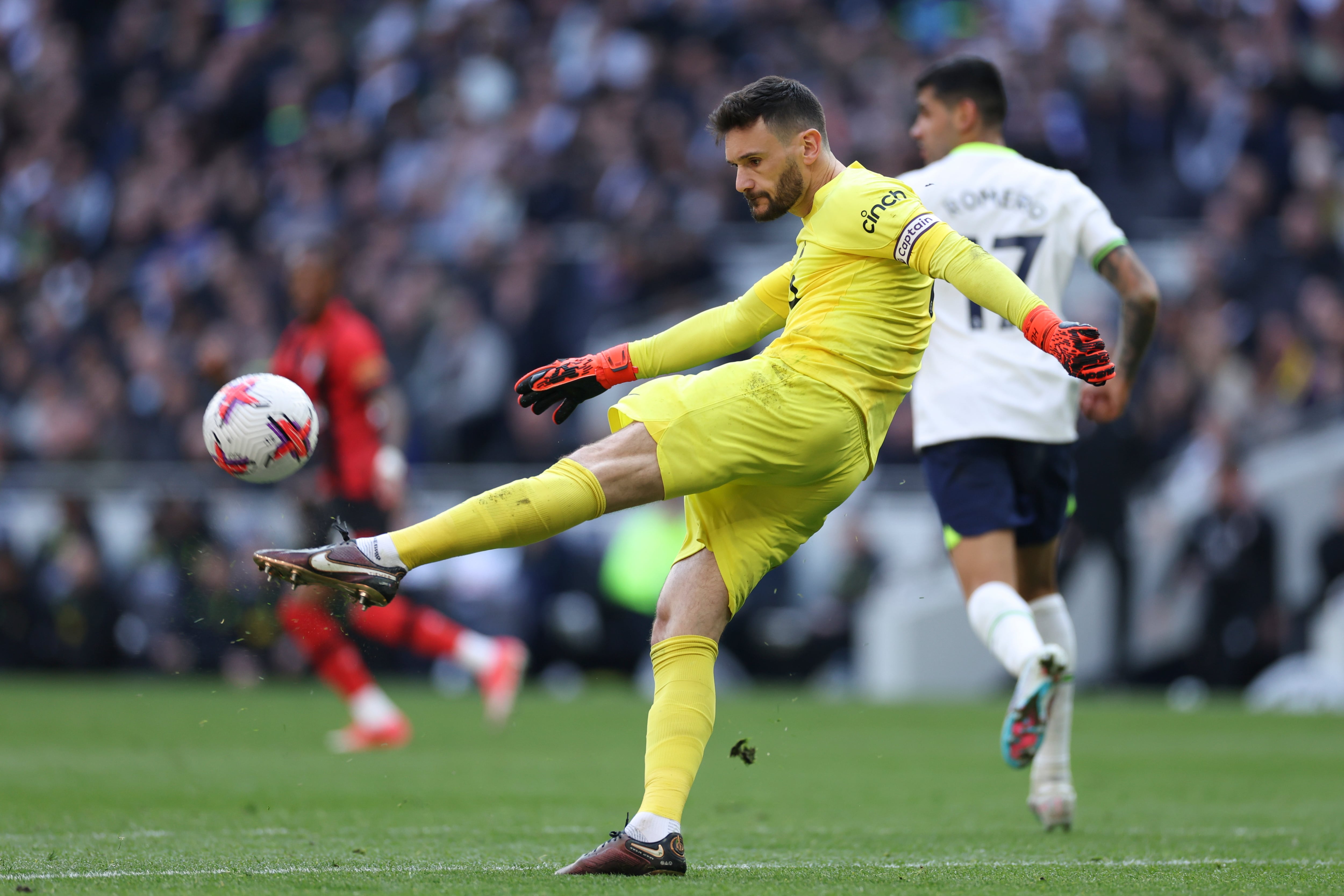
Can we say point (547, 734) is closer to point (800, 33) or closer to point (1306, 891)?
point (1306, 891)

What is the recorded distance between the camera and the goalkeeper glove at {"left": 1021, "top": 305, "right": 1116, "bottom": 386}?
3621mm

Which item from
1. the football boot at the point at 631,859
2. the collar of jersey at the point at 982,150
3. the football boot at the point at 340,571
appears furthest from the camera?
the collar of jersey at the point at 982,150

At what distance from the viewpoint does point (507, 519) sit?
3805 mm

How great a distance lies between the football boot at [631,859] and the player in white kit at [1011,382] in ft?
5.52

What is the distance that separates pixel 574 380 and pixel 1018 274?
6.17 feet

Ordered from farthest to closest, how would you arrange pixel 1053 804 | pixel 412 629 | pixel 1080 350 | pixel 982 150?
1. pixel 412 629
2. pixel 982 150
3. pixel 1053 804
4. pixel 1080 350

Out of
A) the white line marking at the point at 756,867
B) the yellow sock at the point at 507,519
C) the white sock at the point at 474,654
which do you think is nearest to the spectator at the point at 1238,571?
the white sock at the point at 474,654

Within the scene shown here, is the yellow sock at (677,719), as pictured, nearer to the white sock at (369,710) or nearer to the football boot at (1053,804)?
the football boot at (1053,804)

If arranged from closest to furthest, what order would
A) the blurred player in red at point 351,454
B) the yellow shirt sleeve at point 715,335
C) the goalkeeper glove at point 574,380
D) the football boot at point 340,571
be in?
the football boot at point 340,571
the goalkeeper glove at point 574,380
the yellow shirt sleeve at point 715,335
the blurred player in red at point 351,454

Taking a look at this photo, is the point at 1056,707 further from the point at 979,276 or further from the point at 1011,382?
the point at 979,276

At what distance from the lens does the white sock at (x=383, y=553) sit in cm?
378

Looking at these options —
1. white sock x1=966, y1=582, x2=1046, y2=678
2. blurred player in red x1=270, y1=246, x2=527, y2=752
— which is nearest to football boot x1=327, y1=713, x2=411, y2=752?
blurred player in red x1=270, y1=246, x2=527, y2=752

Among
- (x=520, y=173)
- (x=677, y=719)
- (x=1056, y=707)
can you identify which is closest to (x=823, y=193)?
(x=677, y=719)

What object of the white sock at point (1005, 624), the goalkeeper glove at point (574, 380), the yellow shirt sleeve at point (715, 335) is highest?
the yellow shirt sleeve at point (715, 335)
